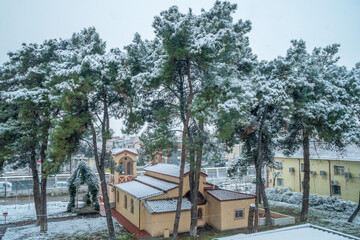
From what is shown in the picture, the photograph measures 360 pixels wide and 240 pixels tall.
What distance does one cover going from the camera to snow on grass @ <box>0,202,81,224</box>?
1981 cm

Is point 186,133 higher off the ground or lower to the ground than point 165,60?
lower

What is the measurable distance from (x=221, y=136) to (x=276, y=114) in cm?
647

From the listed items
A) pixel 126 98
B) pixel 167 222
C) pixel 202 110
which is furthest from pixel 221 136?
pixel 167 222

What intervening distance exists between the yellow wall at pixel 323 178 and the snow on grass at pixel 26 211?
22.4 meters

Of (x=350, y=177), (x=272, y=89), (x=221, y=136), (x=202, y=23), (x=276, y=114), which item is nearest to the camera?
(x=221, y=136)

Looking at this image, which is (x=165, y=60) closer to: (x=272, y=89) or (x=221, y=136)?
(x=221, y=136)

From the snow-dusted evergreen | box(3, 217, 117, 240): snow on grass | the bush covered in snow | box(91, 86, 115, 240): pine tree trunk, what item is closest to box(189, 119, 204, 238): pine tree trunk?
box(91, 86, 115, 240): pine tree trunk

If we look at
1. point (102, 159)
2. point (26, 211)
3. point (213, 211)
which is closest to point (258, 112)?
point (213, 211)

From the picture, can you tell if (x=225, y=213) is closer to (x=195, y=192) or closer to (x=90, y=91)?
(x=195, y=192)

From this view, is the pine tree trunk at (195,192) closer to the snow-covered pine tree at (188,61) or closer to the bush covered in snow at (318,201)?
the snow-covered pine tree at (188,61)

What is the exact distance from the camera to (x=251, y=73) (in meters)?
14.4

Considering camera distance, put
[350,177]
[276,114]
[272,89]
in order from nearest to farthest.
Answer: [272,89] → [276,114] → [350,177]

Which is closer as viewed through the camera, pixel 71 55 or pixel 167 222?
pixel 71 55

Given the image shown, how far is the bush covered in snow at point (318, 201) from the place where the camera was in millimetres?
21203
